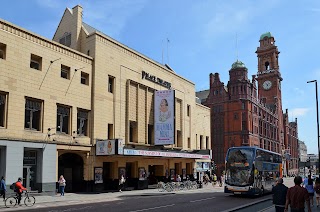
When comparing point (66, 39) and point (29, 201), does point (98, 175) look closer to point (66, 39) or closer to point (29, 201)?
point (29, 201)

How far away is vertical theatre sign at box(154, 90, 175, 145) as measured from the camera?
4072 cm

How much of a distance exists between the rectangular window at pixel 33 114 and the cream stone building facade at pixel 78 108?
8 centimetres

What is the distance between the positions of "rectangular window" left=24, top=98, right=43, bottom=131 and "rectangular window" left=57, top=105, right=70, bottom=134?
2.14 meters

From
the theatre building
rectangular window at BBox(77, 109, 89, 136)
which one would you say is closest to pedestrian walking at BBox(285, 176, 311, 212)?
the theatre building

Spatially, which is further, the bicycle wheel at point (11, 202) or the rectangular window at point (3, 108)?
the rectangular window at point (3, 108)

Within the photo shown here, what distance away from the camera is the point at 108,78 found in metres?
35.0

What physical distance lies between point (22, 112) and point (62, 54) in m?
6.73

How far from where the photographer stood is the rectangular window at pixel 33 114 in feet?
87.5

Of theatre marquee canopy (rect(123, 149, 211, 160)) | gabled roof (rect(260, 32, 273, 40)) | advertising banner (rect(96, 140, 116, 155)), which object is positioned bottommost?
theatre marquee canopy (rect(123, 149, 211, 160))

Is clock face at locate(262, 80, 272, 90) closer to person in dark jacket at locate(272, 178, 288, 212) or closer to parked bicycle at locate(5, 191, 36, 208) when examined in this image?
parked bicycle at locate(5, 191, 36, 208)

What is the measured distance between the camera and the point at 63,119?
98.8 ft

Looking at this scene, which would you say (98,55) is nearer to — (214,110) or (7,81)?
(7,81)

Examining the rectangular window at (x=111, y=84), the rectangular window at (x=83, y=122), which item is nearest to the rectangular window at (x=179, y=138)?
the rectangular window at (x=111, y=84)

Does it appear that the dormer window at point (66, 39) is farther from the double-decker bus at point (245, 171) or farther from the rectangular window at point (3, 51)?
the double-decker bus at point (245, 171)
